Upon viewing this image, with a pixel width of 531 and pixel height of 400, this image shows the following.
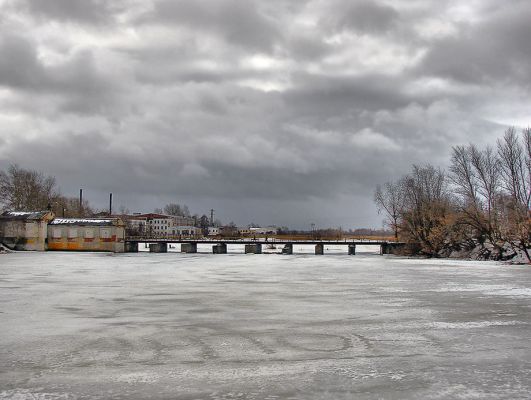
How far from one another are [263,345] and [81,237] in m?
53.0

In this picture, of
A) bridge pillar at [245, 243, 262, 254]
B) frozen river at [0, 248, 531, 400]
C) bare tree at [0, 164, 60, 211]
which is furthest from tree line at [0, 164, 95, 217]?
frozen river at [0, 248, 531, 400]

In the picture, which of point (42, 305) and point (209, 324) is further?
point (42, 305)

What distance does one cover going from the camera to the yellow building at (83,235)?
190 feet

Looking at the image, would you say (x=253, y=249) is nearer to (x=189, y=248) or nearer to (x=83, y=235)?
(x=189, y=248)

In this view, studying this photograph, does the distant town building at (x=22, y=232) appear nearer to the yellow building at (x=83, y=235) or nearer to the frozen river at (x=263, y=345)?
the yellow building at (x=83, y=235)

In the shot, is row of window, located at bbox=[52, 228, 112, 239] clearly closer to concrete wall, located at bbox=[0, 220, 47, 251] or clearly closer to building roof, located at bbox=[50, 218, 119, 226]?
building roof, located at bbox=[50, 218, 119, 226]

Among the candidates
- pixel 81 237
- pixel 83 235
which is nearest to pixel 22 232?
pixel 81 237

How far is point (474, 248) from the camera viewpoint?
58.4 m

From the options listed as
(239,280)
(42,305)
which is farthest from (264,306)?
(239,280)

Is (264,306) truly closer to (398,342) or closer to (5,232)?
(398,342)

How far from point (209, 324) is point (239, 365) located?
394cm

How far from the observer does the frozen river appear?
6.91 m

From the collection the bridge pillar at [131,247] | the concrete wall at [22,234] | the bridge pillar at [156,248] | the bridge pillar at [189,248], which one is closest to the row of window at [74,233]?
the concrete wall at [22,234]

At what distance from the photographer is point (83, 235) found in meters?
58.2
